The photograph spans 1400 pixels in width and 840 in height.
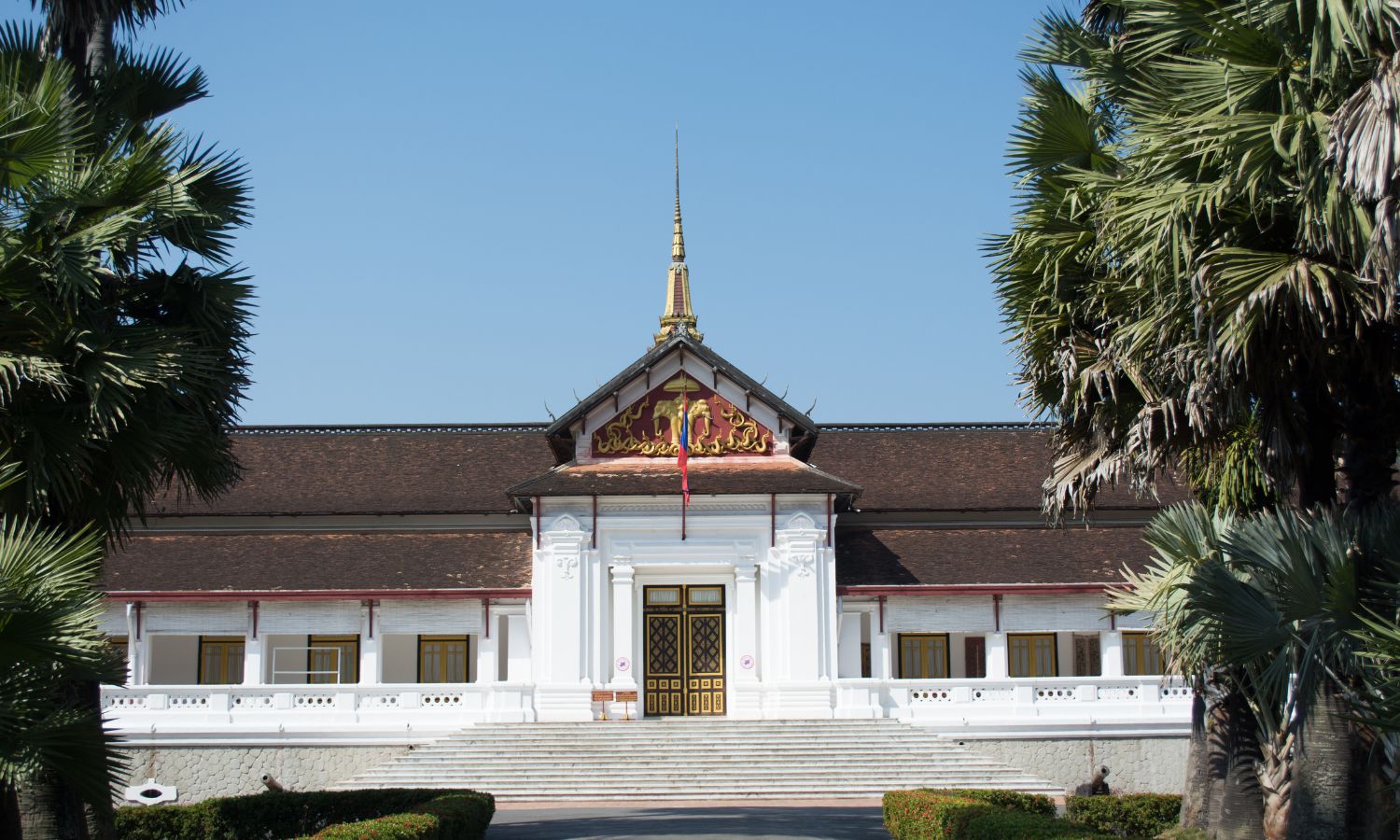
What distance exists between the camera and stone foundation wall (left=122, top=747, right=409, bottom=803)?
2731cm

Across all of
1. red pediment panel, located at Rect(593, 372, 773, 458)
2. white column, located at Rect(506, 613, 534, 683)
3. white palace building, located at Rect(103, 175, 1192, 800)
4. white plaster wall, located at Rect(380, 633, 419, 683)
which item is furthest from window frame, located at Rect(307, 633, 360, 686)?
red pediment panel, located at Rect(593, 372, 773, 458)

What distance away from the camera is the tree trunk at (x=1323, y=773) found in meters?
12.4

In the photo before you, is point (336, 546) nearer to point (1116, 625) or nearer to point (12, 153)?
point (1116, 625)

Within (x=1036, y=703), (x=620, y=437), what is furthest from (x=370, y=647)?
(x=1036, y=703)

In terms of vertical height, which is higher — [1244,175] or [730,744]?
[1244,175]

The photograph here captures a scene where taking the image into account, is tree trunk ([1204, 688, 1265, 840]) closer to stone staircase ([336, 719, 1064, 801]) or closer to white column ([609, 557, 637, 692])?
stone staircase ([336, 719, 1064, 801])

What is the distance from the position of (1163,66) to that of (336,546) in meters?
24.9

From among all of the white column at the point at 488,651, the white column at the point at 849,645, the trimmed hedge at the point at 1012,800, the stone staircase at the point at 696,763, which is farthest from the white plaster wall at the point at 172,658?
the trimmed hedge at the point at 1012,800

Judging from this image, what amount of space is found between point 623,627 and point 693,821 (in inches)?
353

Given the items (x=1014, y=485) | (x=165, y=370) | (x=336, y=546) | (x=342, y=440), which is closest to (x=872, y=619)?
(x=1014, y=485)

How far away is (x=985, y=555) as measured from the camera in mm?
32312

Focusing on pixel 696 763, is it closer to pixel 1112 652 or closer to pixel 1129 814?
pixel 1129 814

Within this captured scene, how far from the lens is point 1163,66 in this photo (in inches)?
485

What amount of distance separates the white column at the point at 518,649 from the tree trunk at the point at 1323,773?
66.4 feet
